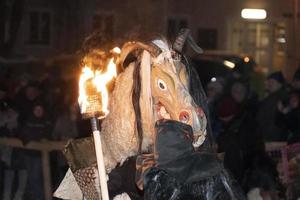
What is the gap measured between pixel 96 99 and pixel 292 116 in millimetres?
4707

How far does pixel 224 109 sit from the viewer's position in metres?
7.97

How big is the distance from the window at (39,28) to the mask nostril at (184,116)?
814 inches

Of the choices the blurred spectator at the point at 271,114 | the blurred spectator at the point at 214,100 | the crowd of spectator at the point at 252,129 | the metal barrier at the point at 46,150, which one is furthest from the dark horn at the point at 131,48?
the metal barrier at the point at 46,150

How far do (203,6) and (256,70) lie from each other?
9.55 m

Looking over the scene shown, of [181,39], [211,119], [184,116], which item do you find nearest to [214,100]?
[211,119]

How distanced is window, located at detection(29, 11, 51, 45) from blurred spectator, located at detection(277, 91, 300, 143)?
54.0 feet

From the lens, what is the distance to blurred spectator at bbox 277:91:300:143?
8133 millimetres

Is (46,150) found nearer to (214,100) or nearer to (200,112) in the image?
(214,100)

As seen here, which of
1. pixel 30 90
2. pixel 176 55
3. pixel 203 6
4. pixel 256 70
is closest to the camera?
pixel 176 55

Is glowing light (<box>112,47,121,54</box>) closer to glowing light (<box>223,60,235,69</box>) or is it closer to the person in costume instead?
the person in costume

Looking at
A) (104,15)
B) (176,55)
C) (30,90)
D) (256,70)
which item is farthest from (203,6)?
(176,55)

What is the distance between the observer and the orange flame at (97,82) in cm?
380

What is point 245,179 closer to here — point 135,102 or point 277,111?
point 277,111

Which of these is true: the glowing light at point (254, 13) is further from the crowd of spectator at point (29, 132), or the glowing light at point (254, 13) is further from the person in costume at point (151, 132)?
the person in costume at point (151, 132)
